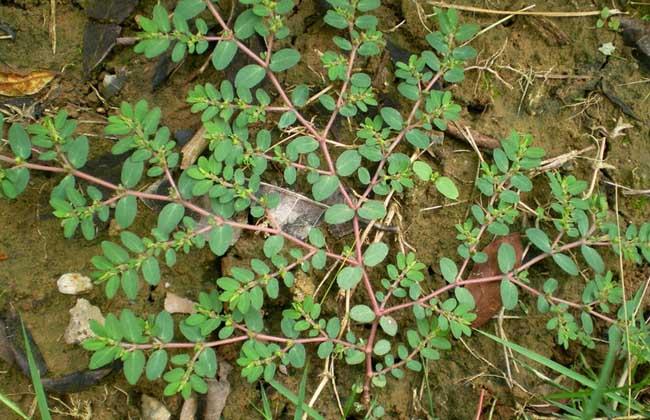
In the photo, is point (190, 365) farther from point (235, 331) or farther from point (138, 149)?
point (138, 149)

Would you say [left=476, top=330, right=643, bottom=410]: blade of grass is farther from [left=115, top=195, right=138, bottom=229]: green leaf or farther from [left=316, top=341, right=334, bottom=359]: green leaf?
[left=115, top=195, right=138, bottom=229]: green leaf

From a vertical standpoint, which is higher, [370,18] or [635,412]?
[370,18]

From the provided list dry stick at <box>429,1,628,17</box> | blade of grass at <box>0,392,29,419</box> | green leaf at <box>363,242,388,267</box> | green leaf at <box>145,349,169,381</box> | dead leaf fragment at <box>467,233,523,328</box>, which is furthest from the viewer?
dry stick at <box>429,1,628,17</box>

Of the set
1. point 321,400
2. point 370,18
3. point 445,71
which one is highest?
point 370,18

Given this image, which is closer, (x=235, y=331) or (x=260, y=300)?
(x=260, y=300)

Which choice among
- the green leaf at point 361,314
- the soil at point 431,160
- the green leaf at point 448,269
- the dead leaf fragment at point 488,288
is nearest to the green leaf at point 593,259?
the soil at point 431,160

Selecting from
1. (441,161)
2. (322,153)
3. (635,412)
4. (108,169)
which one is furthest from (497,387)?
(108,169)

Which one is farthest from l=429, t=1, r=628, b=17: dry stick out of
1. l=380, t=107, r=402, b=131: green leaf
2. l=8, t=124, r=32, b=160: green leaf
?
l=8, t=124, r=32, b=160: green leaf
